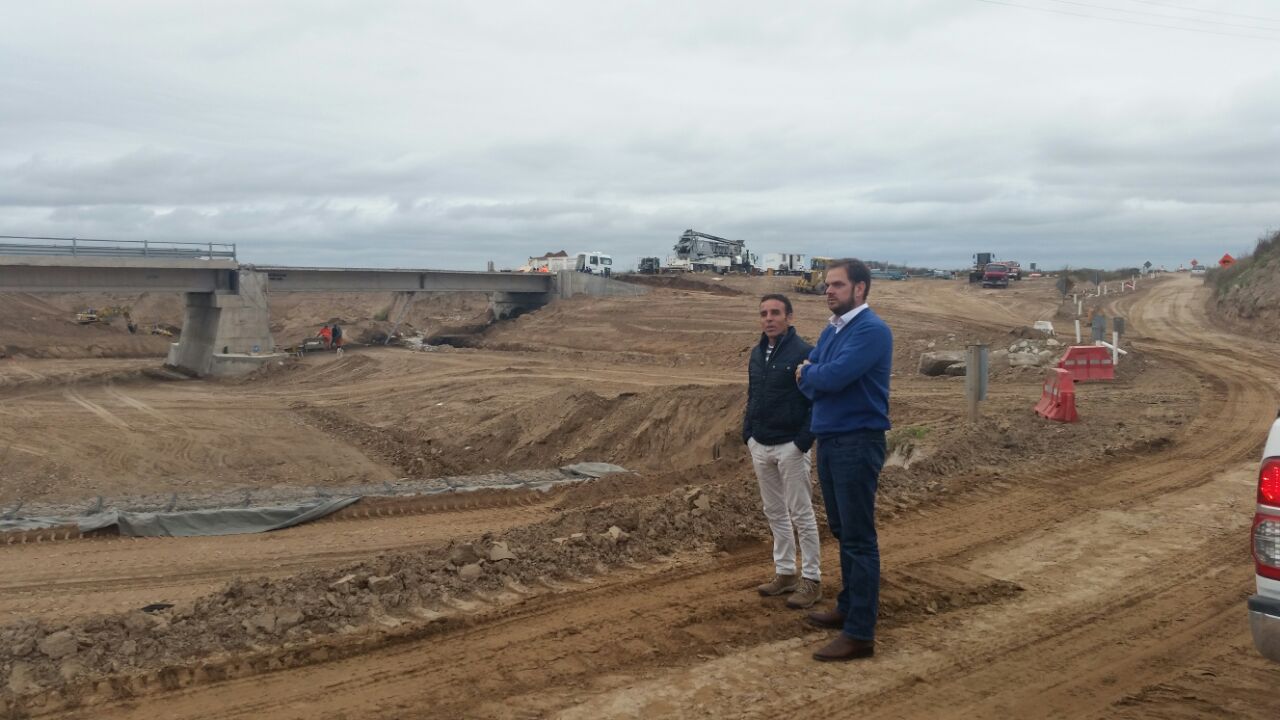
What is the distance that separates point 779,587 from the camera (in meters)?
5.98

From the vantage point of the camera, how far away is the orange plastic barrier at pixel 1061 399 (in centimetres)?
1285

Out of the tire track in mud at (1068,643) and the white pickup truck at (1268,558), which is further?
the tire track in mud at (1068,643)

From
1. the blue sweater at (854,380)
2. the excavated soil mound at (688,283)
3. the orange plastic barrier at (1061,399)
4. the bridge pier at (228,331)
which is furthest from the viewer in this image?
the excavated soil mound at (688,283)

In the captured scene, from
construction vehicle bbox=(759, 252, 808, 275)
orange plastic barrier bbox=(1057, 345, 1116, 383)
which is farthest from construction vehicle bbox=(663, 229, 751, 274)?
orange plastic barrier bbox=(1057, 345, 1116, 383)

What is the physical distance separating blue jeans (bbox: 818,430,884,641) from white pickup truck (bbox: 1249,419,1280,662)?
5.64 ft

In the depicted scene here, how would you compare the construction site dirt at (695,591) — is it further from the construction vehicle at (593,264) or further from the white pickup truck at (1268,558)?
the construction vehicle at (593,264)

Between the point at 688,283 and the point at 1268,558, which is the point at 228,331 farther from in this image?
the point at 1268,558

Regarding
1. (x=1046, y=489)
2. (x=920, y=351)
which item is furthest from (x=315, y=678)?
(x=920, y=351)

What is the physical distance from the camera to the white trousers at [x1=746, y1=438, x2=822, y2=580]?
565 centimetres

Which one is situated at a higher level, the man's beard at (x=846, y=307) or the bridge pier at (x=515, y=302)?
the man's beard at (x=846, y=307)

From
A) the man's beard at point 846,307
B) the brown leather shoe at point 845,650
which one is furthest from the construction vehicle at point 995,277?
the brown leather shoe at point 845,650

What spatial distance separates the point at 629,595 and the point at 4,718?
11.3 ft

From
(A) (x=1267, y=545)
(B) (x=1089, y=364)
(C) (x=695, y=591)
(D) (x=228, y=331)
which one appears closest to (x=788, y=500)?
(C) (x=695, y=591)

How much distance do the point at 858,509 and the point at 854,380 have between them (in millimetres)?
712
